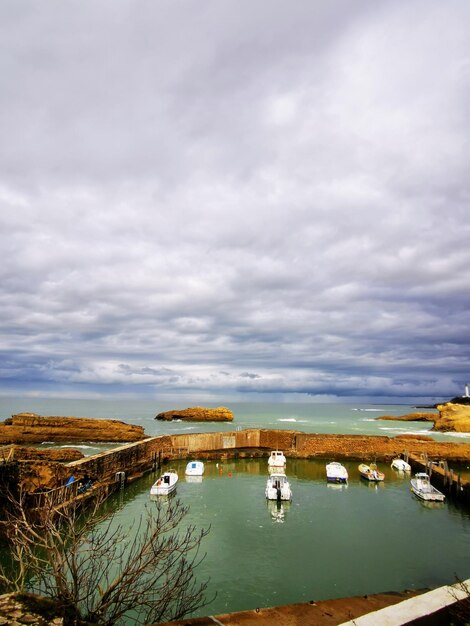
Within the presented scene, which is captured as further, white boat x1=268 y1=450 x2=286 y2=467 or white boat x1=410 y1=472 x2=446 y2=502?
white boat x1=268 y1=450 x2=286 y2=467

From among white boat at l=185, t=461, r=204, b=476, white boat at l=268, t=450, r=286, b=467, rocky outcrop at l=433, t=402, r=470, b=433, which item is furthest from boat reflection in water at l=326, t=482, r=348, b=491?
rocky outcrop at l=433, t=402, r=470, b=433

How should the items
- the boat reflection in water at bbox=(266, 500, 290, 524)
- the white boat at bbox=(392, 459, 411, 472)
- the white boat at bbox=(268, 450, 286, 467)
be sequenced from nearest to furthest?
the boat reflection in water at bbox=(266, 500, 290, 524)
the white boat at bbox=(268, 450, 286, 467)
the white boat at bbox=(392, 459, 411, 472)

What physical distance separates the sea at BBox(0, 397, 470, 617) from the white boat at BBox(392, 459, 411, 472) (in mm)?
3345

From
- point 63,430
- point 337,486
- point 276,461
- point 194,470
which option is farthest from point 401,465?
point 63,430

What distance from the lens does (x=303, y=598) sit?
15.3m

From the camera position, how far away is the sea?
Result: 653 inches

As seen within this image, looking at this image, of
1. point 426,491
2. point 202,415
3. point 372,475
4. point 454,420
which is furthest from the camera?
point 202,415

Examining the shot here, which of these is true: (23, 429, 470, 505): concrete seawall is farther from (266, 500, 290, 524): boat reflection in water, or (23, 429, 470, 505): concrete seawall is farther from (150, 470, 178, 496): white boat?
(266, 500, 290, 524): boat reflection in water

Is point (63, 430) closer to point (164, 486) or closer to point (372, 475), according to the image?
point (164, 486)

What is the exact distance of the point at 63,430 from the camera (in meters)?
72.6

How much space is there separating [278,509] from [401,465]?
2158 cm

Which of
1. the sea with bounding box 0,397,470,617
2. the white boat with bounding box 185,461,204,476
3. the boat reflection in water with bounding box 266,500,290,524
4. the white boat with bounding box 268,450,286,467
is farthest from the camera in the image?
the white boat with bounding box 268,450,286,467

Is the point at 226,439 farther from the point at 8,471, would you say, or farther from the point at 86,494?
the point at 8,471

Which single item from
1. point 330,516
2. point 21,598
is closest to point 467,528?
point 330,516
